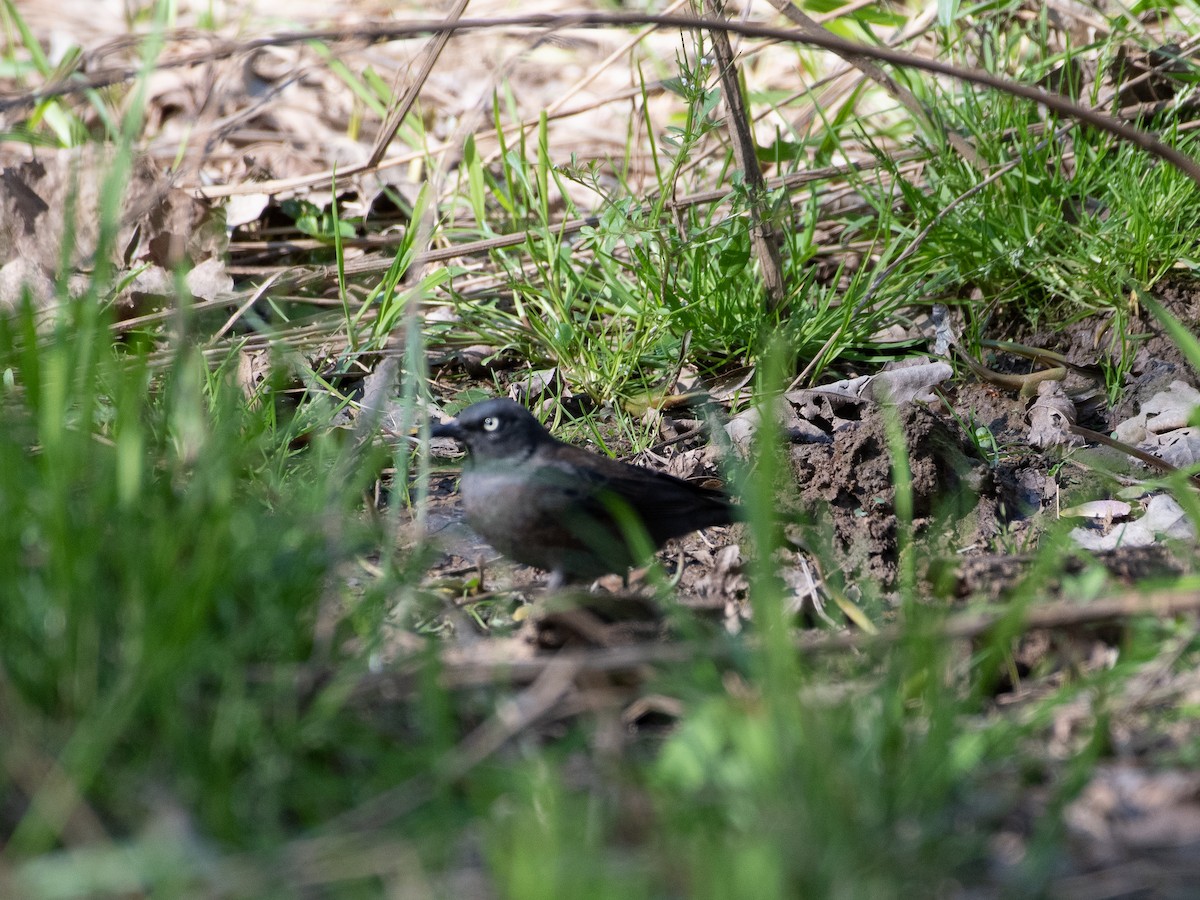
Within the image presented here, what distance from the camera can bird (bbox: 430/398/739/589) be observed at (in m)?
3.85

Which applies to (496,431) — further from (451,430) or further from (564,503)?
(564,503)

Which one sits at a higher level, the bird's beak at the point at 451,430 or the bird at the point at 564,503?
the bird's beak at the point at 451,430

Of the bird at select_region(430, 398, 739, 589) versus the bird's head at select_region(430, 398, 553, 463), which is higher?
the bird's head at select_region(430, 398, 553, 463)

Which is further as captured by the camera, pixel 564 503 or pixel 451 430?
pixel 451 430

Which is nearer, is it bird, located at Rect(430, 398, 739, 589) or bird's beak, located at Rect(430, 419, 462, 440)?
bird, located at Rect(430, 398, 739, 589)

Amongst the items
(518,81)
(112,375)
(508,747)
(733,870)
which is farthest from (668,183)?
(518,81)

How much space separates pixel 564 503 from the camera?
386 centimetres

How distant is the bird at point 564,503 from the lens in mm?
3846

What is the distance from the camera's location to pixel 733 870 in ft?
5.98

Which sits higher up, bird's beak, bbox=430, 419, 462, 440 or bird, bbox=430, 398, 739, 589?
bird's beak, bbox=430, 419, 462, 440

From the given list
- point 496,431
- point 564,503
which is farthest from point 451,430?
point 564,503

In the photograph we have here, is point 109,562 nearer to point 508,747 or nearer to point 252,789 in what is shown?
point 252,789

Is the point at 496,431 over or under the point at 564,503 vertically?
over

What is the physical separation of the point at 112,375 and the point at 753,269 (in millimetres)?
2988
